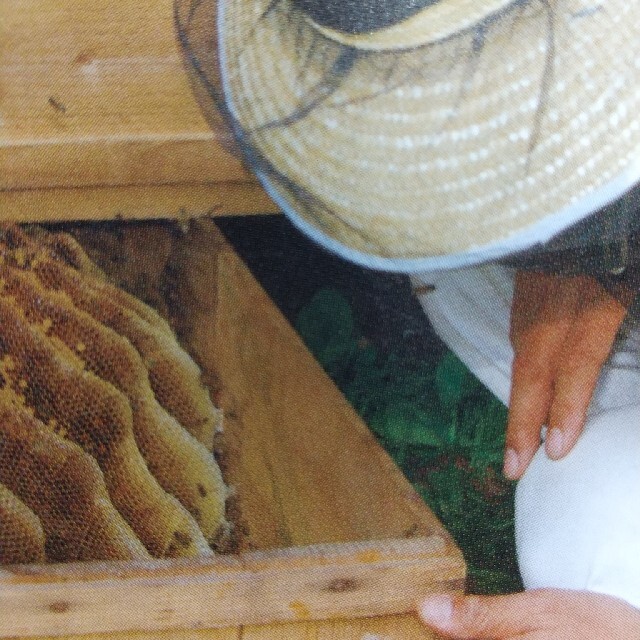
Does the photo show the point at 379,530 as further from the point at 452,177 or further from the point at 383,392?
the point at 452,177

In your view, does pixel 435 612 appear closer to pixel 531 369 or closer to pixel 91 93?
pixel 531 369

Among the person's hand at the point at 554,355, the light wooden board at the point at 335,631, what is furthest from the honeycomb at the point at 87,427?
the person's hand at the point at 554,355

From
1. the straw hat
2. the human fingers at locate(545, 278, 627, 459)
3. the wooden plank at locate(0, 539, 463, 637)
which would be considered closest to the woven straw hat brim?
the straw hat

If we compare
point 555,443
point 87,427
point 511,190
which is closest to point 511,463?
point 555,443

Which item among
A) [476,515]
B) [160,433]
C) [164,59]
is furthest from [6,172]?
[476,515]

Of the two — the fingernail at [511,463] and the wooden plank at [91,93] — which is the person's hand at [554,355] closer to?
the fingernail at [511,463]
